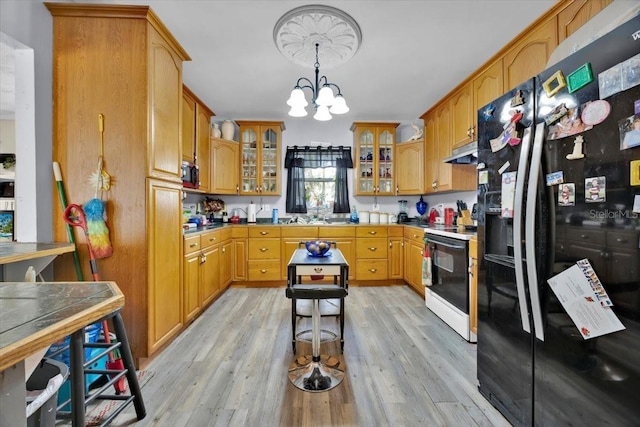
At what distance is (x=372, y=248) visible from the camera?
4.02m

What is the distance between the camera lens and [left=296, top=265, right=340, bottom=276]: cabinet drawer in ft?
7.02

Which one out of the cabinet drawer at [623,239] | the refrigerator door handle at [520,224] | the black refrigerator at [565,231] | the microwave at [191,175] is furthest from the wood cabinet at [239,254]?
the cabinet drawer at [623,239]

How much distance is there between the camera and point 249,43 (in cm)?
238

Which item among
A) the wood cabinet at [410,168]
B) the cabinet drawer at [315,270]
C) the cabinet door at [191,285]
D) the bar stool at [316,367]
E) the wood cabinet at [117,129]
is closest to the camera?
the bar stool at [316,367]

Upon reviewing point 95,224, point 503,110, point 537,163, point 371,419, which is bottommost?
point 371,419

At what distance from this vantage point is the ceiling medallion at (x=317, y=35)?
199 cm

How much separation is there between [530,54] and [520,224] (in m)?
1.68

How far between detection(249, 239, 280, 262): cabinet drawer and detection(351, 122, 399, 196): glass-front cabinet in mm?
1506

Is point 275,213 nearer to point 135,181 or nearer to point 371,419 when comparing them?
point 135,181

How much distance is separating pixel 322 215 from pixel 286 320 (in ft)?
7.01

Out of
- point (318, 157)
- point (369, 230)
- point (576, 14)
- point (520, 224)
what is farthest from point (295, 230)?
point (576, 14)

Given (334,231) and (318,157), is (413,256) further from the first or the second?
(318,157)

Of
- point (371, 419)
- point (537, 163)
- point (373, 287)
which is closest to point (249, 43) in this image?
point (537, 163)

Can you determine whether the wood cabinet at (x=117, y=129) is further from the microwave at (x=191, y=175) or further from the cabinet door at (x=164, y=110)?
the microwave at (x=191, y=175)
